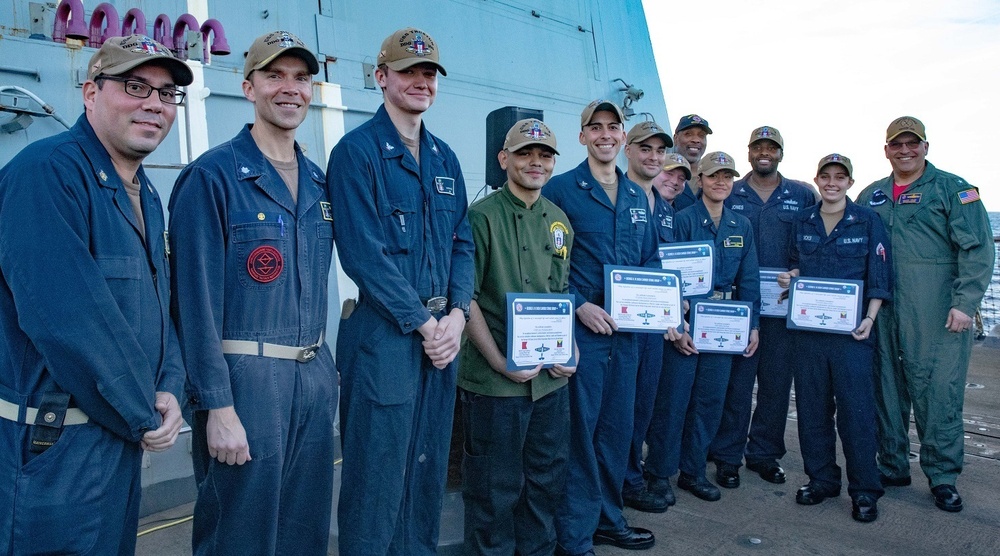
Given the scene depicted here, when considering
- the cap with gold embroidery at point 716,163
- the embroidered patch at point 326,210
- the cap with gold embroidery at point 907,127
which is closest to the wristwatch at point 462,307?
the embroidered patch at point 326,210

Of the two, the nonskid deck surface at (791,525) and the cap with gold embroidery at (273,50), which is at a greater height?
the cap with gold embroidery at (273,50)

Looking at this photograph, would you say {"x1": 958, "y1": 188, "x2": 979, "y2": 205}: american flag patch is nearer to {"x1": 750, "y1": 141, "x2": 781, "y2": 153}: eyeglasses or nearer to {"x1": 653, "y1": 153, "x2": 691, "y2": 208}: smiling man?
{"x1": 750, "y1": 141, "x2": 781, "y2": 153}: eyeglasses

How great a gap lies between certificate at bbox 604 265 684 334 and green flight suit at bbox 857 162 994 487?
154 centimetres

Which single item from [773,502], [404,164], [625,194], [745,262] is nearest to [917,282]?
[745,262]

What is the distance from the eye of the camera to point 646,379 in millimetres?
3420

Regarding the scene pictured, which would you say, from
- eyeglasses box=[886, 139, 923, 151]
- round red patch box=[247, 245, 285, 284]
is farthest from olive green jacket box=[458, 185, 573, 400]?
eyeglasses box=[886, 139, 923, 151]

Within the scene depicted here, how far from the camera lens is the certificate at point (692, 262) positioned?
3577 millimetres

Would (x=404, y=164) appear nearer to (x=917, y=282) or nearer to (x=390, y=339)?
(x=390, y=339)

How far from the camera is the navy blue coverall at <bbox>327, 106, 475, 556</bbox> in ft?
7.00

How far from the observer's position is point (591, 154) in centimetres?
313

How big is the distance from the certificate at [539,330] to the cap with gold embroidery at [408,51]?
0.89 m

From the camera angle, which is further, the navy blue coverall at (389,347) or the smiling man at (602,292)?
the smiling man at (602,292)

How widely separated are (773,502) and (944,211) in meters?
1.85

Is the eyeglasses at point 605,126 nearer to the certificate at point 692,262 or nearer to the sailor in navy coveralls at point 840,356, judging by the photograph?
the certificate at point 692,262
